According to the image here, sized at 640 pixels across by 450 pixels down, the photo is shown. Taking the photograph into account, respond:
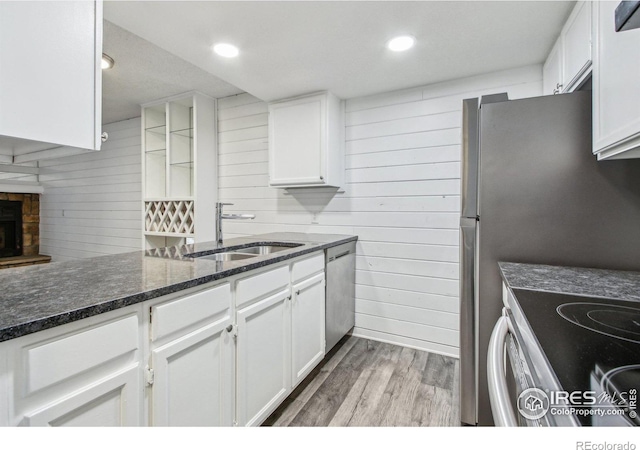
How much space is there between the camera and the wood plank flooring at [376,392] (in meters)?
1.71

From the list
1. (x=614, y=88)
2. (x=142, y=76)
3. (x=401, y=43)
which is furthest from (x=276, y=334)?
(x=142, y=76)

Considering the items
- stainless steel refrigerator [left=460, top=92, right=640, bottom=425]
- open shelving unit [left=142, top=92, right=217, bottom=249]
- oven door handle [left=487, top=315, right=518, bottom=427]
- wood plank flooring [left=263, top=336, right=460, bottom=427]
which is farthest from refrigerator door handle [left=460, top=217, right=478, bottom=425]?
open shelving unit [left=142, top=92, right=217, bottom=249]

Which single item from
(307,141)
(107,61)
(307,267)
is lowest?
(307,267)

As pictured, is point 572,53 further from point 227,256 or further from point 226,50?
point 227,256

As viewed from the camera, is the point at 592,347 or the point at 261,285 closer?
the point at 592,347

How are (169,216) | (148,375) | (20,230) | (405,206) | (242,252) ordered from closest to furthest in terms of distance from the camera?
(148,375) → (242,252) → (405,206) → (169,216) → (20,230)

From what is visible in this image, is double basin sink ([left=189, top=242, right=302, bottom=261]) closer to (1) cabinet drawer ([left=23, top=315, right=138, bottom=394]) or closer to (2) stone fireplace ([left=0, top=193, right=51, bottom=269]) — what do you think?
(1) cabinet drawer ([left=23, top=315, right=138, bottom=394])

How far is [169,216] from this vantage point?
3.40 m

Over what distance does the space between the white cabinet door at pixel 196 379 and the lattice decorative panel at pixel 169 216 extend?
2158 mm

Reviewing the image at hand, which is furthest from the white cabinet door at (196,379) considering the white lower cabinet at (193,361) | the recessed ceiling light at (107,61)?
the recessed ceiling light at (107,61)

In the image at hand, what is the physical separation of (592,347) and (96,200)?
5.40 metres

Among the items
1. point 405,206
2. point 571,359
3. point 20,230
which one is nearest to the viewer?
point 571,359

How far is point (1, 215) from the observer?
14.7 feet

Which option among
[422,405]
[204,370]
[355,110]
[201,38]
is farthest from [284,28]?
[422,405]
